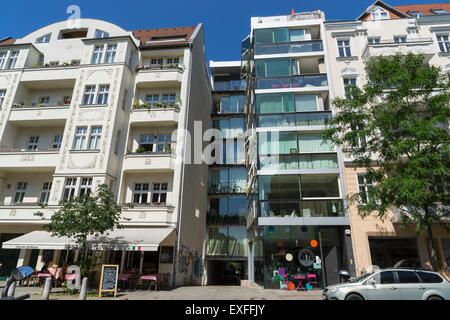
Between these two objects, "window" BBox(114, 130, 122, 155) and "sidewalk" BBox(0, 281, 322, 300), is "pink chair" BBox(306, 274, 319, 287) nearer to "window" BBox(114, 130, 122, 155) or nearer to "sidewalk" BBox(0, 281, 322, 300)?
"sidewalk" BBox(0, 281, 322, 300)

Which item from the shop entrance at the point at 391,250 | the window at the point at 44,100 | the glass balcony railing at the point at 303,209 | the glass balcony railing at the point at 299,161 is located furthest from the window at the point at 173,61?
the shop entrance at the point at 391,250

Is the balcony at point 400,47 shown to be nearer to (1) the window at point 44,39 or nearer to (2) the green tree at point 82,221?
(2) the green tree at point 82,221

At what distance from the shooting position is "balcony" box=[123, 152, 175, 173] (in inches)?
779

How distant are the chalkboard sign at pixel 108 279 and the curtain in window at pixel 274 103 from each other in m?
15.6

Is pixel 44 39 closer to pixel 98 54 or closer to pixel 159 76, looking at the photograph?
pixel 98 54

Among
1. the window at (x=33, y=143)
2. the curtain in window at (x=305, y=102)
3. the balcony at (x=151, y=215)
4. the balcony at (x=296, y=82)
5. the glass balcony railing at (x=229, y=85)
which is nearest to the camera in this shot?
the balcony at (x=151, y=215)

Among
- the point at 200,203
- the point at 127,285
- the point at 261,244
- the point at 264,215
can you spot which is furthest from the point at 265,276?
the point at 200,203

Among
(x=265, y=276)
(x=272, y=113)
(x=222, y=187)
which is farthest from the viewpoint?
(x=222, y=187)

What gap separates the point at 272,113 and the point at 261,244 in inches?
403

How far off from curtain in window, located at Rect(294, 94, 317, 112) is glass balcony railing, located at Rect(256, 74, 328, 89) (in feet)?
2.87

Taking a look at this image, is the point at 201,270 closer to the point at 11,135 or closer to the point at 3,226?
the point at 3,226

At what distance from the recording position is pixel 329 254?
18562 millimetres

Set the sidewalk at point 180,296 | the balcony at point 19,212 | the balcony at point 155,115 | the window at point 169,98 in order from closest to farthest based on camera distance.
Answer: the sidewalk at point 180,296 < the balcony at point 19,212 < the balcony at point 155,115 < the window at point 169,98

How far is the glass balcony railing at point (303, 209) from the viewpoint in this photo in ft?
62.0
